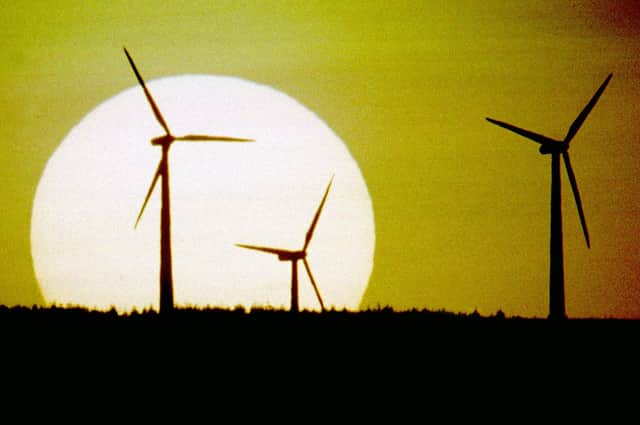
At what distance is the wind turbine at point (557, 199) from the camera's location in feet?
191

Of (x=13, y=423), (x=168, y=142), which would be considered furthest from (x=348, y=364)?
(x=168, y=142)

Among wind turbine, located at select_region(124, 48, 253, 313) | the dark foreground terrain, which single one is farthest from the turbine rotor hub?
wind turbine, located at select_region(124, 48, 253, 313)

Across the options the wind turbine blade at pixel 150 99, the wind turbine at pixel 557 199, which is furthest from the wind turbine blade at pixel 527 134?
the wind turbine blade at pixel 150 99

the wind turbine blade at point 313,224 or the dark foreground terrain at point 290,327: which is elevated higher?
the wind turbine blade at point 313,224

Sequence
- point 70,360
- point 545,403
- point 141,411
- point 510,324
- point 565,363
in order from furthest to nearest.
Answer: point 510,324, point 565,363, point 70,360, point 545,403, point 141,411

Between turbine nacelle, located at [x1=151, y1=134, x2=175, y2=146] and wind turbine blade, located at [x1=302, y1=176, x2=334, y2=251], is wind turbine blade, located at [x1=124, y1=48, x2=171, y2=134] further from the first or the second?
wind turbine blade, located at [x1=302, y1=176, x2=334, y2=251]

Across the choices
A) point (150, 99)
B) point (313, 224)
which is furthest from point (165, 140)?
point (313, 224)

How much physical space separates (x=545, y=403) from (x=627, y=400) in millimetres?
2858

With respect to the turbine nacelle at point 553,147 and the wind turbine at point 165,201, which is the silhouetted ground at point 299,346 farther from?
the turbine nacelle at point 553,147

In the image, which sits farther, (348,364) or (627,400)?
(348,364)

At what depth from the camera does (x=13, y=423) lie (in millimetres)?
32656

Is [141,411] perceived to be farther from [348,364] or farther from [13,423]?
[348,364]

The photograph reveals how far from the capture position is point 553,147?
62.2 meters

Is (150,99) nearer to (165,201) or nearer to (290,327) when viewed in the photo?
(165,201)
